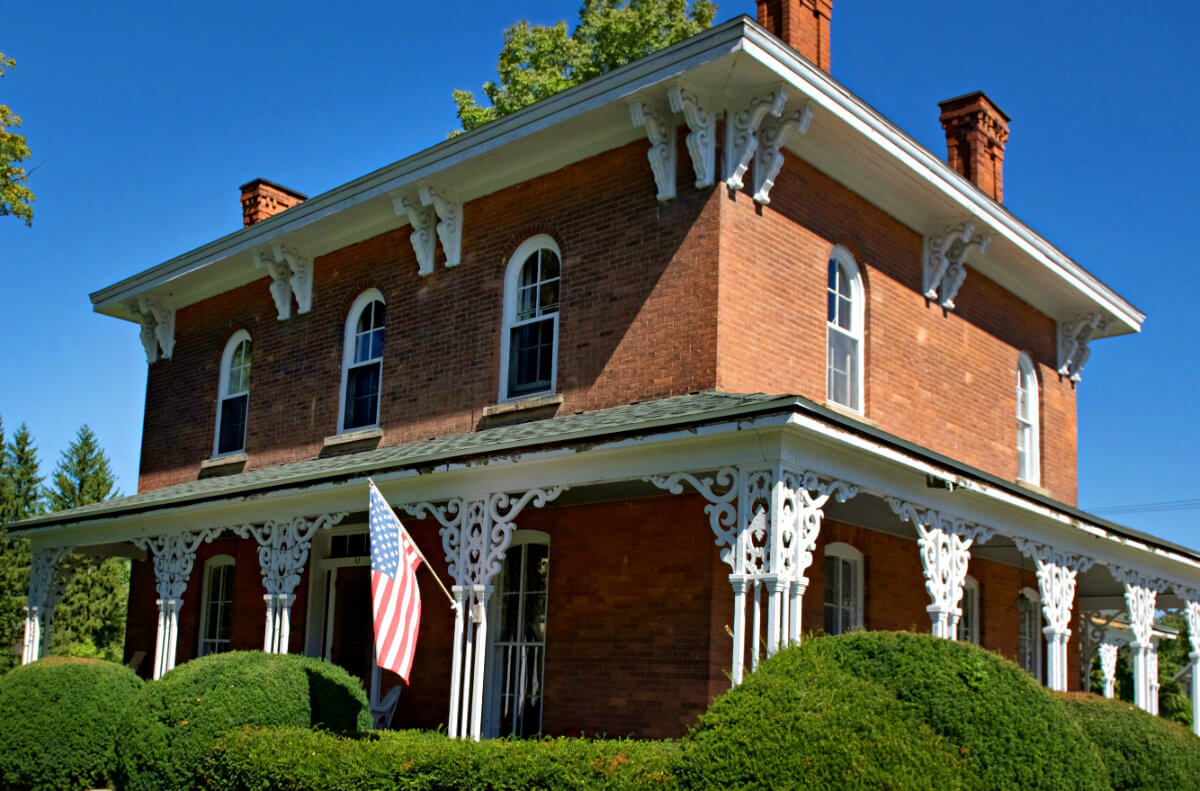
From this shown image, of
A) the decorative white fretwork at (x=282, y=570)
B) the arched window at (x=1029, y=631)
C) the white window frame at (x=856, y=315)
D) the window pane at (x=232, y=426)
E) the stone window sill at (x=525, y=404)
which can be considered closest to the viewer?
the stone window sill at (x=525, y=404)

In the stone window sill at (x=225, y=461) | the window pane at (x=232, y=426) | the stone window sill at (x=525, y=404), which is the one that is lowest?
the stone window sill at (x=225, y=461)

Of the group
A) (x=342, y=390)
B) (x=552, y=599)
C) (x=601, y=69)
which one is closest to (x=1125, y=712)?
(x=552, y=599)

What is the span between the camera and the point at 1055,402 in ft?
62.1

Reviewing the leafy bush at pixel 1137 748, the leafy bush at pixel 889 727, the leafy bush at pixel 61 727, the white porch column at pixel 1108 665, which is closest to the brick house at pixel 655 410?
the leafy bush at pixel 889 727

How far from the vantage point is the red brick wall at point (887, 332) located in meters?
13.1

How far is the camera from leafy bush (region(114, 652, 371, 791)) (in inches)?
464

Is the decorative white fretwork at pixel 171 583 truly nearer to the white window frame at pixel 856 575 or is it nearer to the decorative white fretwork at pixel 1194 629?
the white window frame at pixel 856 575

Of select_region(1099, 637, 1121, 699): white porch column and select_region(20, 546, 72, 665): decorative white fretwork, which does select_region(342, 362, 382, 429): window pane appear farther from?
select_region(1099, 637, 1121, 699): white porch column

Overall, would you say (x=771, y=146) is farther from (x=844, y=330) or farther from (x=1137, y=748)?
(x=1137, y=748)

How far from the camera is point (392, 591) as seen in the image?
1119 cm

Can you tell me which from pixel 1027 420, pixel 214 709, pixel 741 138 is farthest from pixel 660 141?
pixel 1027 420

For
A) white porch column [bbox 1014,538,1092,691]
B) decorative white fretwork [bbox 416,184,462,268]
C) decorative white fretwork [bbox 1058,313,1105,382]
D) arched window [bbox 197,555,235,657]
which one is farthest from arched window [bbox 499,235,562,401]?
decorative white fretwork [bbox 1058,313,1105,382]

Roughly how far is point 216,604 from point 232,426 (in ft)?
9.04

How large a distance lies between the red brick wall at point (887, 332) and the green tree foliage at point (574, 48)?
1380cm
